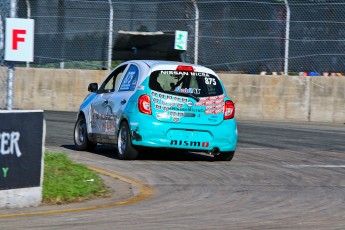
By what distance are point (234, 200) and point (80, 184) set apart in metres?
1.79

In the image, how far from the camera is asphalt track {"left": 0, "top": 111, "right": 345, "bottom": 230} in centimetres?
876

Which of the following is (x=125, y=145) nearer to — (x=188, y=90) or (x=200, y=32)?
(x=188, y=90)

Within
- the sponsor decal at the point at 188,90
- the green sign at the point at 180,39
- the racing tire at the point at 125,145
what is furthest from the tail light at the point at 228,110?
the green sign at the point at 180,39

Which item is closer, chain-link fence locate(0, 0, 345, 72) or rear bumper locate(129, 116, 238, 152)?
rear bumper locate(129, 116, 238, 152)

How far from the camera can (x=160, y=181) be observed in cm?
1199

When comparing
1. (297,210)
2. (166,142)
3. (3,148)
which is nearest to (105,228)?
(3,148)

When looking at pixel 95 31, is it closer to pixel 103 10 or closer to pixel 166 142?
pixel 103 10

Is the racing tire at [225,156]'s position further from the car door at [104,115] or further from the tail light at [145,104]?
the car door at [104,115]

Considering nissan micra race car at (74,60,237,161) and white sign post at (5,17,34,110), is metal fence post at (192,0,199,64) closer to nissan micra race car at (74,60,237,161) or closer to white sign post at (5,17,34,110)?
nissan micra race car at (74,60,237,161)

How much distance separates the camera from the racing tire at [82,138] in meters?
15.8

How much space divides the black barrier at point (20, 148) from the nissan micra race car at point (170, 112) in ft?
13.6

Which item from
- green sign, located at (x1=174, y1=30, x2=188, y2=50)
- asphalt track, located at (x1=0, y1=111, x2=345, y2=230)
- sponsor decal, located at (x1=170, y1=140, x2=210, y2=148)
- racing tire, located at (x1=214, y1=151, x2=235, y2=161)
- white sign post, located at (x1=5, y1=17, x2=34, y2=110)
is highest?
green sign, located at (x1=174, y1=30, x2=188, y2=50)

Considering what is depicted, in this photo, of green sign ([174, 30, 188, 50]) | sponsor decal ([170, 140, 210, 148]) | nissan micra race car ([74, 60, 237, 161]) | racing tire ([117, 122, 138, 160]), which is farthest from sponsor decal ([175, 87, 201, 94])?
green sign ([174, 30, 188, 50])

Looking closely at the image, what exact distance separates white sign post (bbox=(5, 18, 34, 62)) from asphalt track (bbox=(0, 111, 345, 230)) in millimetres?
1980
